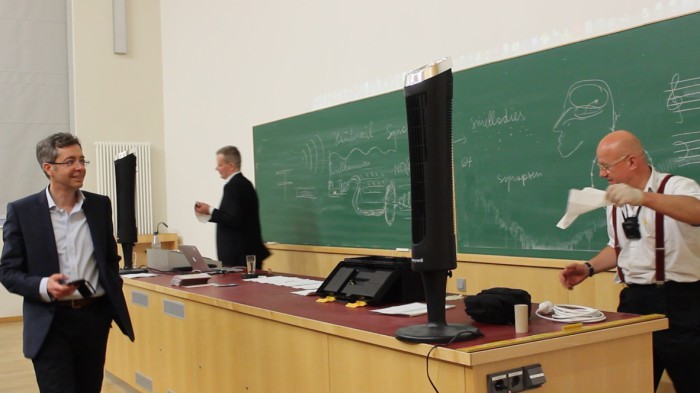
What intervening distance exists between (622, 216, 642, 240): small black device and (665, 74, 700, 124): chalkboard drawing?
886 millimetres

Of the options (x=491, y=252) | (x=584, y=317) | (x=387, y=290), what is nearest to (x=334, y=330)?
(x=387, y=290)

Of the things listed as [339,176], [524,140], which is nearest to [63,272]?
[524,140]

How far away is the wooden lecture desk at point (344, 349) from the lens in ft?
7.61

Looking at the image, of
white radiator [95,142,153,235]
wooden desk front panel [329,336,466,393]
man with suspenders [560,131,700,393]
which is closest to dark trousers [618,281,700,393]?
man with suspenders [560,131,700,393]

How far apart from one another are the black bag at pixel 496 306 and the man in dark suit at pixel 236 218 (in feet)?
11.0

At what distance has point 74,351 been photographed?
3137 millimetres

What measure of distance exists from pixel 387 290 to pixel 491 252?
1594mm

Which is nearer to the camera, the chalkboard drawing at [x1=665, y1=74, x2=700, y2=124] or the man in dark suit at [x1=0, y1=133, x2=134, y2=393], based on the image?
the man in dark suit at [x1=0, y1=133, x2=134, y2=393]

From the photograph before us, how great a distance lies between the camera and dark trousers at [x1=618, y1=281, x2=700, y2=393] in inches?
112

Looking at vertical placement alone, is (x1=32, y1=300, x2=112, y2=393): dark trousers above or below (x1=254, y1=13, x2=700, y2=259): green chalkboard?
below

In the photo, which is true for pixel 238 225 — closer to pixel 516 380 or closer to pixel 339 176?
pixel 339 176

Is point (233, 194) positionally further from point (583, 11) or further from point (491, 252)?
point (583, 11)

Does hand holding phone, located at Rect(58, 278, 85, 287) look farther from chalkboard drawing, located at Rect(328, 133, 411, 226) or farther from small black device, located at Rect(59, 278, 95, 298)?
chalkboard drawing, located at Rect(328, 133, 411, 226)

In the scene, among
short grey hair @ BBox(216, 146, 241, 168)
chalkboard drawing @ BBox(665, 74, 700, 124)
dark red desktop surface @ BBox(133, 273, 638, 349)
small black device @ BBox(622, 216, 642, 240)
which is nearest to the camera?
dark red desktop surface @ BBox(133, 273, 638, 349)
